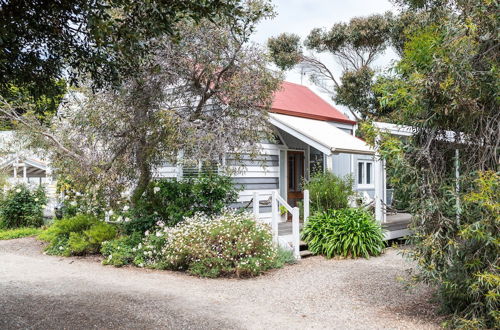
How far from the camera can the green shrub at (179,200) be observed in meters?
10.1

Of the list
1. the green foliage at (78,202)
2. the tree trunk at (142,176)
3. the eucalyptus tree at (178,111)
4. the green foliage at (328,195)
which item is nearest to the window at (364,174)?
the green foliage at (328,195)

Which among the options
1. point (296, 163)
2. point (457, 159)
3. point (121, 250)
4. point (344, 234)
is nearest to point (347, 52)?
point (296, 163)

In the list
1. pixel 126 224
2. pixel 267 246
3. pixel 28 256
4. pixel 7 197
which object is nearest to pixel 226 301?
pixel 267 246

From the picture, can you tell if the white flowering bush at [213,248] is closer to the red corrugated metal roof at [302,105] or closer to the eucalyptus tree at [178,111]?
the eucalyptus tree at [178,111]

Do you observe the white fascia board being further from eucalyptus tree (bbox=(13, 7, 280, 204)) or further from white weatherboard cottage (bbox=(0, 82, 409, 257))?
eucalyptus tree (bbox=(13, 7, 280, 204))

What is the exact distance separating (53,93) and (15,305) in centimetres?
301

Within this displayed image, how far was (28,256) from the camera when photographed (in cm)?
1102

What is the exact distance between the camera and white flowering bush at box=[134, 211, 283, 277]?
28.1 feet

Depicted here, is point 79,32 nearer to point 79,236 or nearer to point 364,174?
point 79,236

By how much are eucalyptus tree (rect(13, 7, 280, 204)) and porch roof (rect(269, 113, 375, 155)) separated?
2.28 meters

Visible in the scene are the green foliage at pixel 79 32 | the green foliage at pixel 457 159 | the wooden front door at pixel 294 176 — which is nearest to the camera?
the green foliage at pixel 79 32

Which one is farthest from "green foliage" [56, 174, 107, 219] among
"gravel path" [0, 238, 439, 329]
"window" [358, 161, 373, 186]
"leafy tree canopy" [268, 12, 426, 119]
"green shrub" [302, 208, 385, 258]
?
"leafy tree canopy" [268, 12, 426, 119]

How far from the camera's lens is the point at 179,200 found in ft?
33.5

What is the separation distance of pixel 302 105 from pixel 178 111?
23.7 ft
